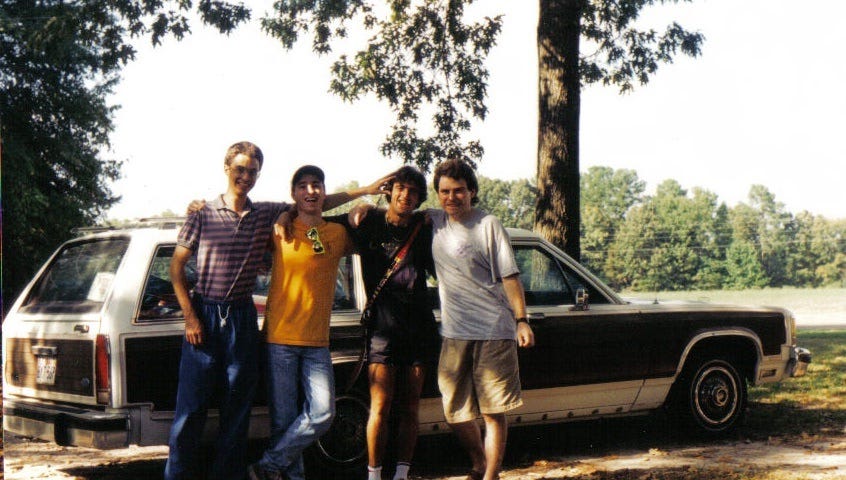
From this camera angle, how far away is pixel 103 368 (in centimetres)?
491

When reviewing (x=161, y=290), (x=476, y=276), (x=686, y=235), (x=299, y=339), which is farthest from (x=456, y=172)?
(x=686, y=235)

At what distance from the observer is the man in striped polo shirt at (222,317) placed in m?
4.64

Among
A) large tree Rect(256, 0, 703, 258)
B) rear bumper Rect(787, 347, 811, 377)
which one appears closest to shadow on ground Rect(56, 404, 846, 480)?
rear bumper Rect(787, 347, 811, 377)

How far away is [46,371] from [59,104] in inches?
215

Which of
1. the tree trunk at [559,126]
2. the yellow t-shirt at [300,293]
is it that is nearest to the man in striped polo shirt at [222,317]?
the yellow t-shirt at [300,293]

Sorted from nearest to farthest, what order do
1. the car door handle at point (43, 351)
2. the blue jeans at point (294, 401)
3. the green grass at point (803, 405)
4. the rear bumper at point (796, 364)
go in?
the blue jeans at point (294, 401) → the car door handle at point (43, 351) → the rear bumper at point (796, 364) → the green grass at point (803, 405)

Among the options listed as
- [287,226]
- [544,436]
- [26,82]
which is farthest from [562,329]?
[26,82]

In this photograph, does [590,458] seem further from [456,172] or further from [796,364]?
[456,172]

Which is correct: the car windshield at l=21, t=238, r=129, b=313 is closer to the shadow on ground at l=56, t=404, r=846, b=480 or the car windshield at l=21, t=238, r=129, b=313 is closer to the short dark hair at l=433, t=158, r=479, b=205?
the shadow on ground at l=56, t=404, r=846, b=480

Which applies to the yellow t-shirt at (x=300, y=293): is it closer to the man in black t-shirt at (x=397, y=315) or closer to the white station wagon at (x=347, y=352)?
the man in black t-shirt at (x=397, y=315)

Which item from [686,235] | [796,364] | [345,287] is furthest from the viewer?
[686,235]

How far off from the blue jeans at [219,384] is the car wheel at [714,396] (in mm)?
3895

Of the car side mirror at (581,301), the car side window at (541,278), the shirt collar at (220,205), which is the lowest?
the car side mirror at (581,301)

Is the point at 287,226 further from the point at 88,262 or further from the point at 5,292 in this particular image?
the point at 5,292
